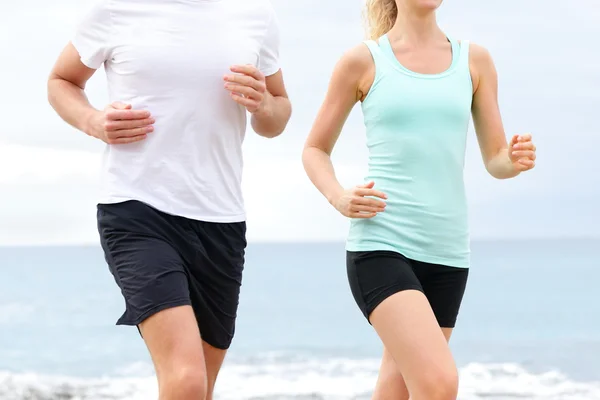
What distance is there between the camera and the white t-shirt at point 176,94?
10.9 ft


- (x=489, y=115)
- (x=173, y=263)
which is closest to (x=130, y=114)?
(x=173, y=263)

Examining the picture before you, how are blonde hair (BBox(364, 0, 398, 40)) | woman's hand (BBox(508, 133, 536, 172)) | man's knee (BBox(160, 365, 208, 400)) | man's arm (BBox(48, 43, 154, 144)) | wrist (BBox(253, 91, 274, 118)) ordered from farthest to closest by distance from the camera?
blonde hair (BBox(364, 0, 398, 40))
wrist (BBox(253, 91, 274, 118))
woman's hand (BBox(508, 133, 536, 172))
man's arm (BBox(48, 43, 154, 144))
man's knee (BBox(160, 365, 208, 400))

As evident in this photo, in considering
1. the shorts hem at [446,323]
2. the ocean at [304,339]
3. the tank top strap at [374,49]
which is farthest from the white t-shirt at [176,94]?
the ocean at [304,339]

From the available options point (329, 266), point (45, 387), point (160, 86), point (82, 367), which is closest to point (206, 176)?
point (160, 86)

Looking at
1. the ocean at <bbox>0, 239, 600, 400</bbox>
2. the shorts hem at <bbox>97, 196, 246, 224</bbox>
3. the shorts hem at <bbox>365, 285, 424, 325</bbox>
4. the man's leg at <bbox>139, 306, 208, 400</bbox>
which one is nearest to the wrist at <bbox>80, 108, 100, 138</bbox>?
the shorts hem at <bbox>97, 196, 246, 224</bbox>

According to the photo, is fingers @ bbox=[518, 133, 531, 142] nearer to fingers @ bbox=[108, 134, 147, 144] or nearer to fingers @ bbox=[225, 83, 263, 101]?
fingers @ bbox=[225, 83, 263, 101]

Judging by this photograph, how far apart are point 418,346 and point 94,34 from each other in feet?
5.50

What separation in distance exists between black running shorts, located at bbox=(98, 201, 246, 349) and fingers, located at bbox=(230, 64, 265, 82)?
57 cm

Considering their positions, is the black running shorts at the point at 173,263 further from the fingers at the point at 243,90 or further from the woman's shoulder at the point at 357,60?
the woman's shoulder at the point at 357,60

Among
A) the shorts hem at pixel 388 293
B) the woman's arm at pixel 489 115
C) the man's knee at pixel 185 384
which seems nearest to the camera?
the man's knee at pixel 185 384

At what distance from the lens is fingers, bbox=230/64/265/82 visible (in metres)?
3.33

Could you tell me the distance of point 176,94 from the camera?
3.34 metres

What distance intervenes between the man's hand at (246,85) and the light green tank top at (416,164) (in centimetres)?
43

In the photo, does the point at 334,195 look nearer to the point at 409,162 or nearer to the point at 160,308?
the point at 409,162
